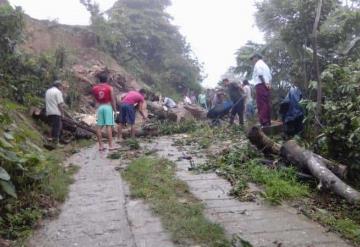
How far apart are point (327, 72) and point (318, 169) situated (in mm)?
2181

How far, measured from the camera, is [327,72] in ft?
22.8

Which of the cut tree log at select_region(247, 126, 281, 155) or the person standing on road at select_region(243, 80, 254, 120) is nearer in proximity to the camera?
the cut tree log at select_region(247, 126, 281, 155)

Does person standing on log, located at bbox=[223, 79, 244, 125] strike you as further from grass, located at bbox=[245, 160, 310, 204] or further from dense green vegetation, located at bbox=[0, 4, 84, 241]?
grass, located at bbox=[245, 160, 310, 204]

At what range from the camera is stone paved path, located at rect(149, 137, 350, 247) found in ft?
12.0

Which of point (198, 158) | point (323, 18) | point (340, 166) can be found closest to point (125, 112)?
point (198, 158)

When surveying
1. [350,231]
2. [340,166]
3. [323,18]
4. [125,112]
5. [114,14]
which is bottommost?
[350,231]

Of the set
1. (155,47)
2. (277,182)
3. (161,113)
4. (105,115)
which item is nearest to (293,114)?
(277,182)

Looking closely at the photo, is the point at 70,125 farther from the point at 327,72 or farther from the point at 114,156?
the point at 327,72

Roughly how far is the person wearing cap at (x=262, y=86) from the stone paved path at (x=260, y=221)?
12.4 feet

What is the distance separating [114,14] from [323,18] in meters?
19.7

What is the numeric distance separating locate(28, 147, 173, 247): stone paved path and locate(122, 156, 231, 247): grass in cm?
13

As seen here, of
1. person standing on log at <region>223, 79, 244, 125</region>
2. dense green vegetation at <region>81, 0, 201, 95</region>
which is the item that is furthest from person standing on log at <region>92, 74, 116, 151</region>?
dense green vegetation at <region>81, 0, 201, 95</region>

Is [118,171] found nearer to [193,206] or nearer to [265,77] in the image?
[193,206]

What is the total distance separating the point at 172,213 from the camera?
4.32 metres
